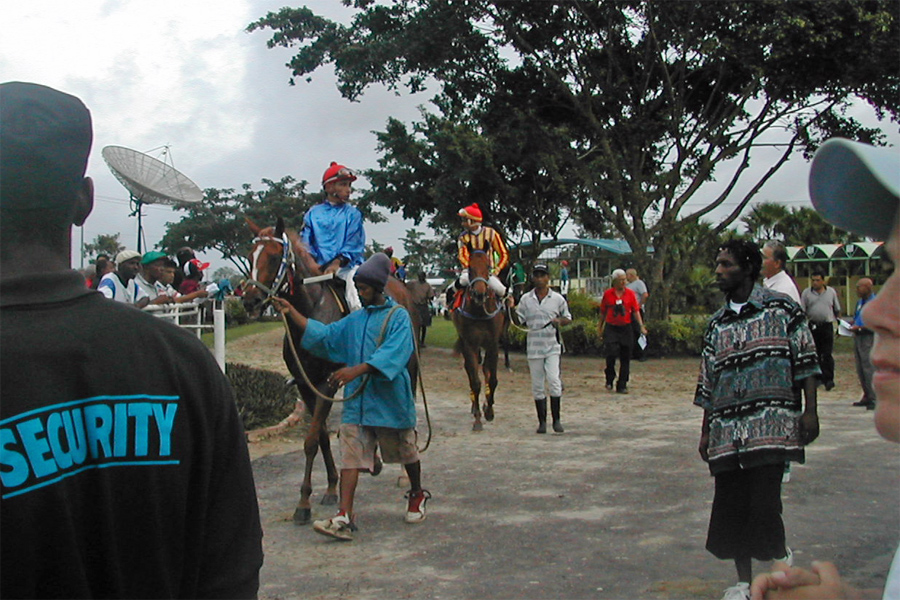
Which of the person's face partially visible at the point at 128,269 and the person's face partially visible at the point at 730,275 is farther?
the person's face partially visible at the point at 128,269

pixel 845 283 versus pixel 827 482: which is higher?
pixel 845 283

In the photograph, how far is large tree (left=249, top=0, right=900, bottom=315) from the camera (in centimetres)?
1708

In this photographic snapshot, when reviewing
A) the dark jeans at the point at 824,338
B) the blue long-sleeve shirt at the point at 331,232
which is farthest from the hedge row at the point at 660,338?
the blue long-sleeve shirt at the point at 331,232

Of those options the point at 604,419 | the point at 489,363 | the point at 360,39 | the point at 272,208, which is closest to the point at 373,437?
the point at 489,363

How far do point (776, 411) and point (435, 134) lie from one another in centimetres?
1913

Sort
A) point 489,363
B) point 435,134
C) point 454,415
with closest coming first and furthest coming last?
point 489,363 → point 454,415 → point 435,134

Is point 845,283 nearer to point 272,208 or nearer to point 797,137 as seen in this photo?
point 797,137

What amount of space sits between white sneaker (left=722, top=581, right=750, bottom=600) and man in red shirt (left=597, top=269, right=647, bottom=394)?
29.9ft

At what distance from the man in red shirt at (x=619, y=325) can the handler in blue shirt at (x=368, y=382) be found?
26.6ft

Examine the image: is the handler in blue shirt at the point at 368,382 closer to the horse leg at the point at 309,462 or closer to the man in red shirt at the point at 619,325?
the horse leg at the point at 309,462

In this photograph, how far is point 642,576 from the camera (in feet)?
16.6

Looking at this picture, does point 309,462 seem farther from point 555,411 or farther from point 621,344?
point 621,344

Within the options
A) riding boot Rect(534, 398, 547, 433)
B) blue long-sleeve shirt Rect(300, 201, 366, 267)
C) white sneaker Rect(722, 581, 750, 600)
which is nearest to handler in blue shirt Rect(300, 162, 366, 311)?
blue long-sleeve shirt Rect(300, 201, 366, 267)

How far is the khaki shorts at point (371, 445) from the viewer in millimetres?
5969
